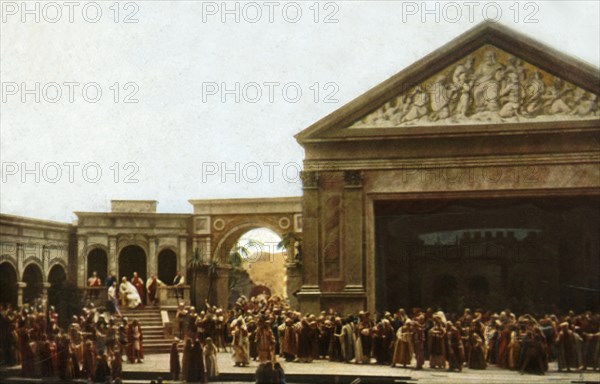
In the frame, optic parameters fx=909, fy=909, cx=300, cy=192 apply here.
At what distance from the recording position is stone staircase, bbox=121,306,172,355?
18078mm

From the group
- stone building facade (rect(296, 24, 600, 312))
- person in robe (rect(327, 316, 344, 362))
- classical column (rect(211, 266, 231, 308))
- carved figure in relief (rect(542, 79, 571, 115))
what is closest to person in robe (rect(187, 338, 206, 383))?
person in robe (rect(327, 316, 344, 362))

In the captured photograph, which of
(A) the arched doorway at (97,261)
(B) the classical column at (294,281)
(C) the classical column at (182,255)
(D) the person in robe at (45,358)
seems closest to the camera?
(D) the person in robe at (45,358)

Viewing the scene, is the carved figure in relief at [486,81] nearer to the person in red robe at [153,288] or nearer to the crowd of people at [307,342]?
the crowd of people at [307,342]

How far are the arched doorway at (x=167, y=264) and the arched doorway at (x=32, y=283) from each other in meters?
2.66

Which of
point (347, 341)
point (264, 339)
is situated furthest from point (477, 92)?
point (264, 339)

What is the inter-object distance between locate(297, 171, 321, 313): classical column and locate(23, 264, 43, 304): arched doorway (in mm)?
5272

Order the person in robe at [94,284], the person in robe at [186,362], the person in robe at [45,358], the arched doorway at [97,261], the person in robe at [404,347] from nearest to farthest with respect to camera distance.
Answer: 1. the person in robe at [186,362]
2. the person in robe at [45,358]
3. the person in robe at [404,347]
4. the person in robe at [94,284]
5. the arched doorway at [97,261]

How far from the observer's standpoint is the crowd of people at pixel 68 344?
15789 mm

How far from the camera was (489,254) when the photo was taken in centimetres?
2142

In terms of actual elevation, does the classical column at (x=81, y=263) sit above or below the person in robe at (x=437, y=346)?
above

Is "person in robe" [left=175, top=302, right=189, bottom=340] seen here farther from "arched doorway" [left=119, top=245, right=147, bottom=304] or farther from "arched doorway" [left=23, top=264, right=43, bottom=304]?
"arched doorway" [left=23, top=264, right=43, bottom=304]

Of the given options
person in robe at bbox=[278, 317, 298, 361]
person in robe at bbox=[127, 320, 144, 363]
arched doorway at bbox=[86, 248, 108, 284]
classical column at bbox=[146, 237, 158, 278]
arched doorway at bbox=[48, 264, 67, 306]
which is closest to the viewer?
person in robe at bbox=[127, 320, 144, 363]

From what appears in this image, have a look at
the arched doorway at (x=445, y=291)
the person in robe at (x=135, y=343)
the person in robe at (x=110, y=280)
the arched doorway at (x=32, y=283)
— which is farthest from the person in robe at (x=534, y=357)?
the arched doorway at (x=32, y=283)

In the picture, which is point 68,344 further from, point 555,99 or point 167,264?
point 555,99
